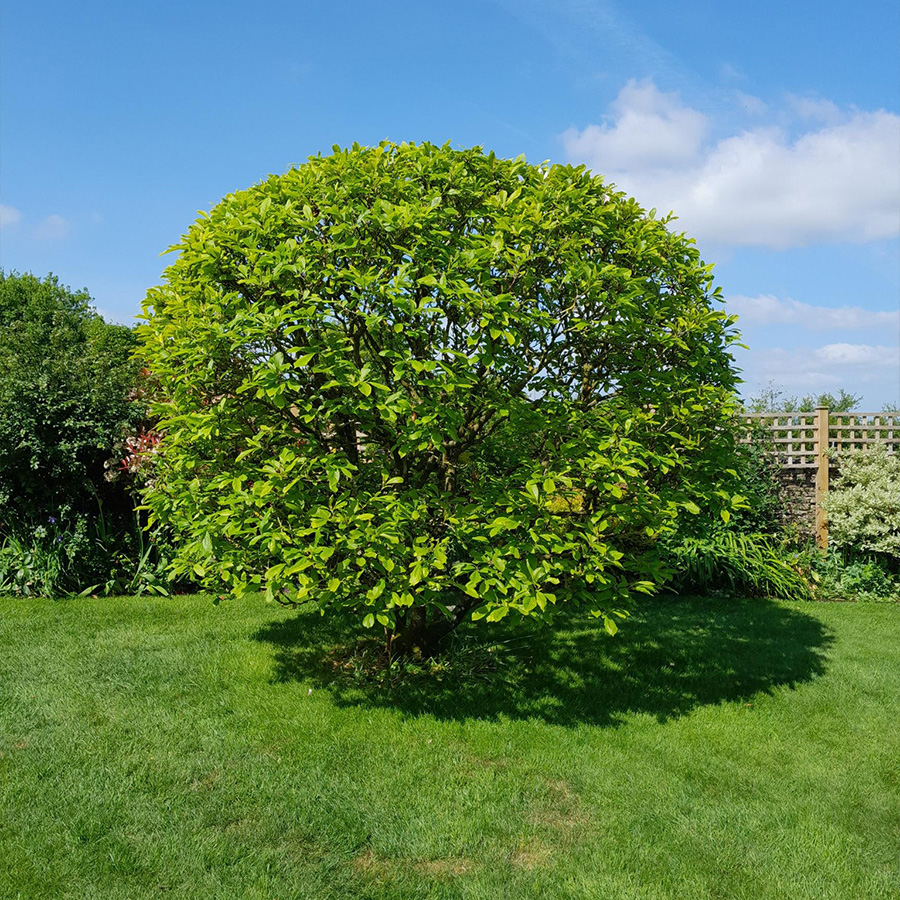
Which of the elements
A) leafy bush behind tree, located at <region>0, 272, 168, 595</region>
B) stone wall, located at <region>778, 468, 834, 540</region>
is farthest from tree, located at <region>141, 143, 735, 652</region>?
stone wall, located at <region>778, 468, 834, 540</region>

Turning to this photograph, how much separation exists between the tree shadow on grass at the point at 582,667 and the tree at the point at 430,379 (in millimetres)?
800

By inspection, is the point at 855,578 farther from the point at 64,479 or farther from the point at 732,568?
the point at 64,479

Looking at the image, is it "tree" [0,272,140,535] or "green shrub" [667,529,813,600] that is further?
"green shrub" [667,529,813,600]

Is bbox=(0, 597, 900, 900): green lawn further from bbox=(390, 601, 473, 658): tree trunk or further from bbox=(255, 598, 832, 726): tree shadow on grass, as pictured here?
bbox=(390, 601, 473, 658): tree trunk

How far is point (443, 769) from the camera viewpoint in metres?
4.46

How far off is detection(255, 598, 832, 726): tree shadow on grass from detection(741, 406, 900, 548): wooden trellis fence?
3431 millimetres

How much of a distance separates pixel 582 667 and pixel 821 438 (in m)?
6.57

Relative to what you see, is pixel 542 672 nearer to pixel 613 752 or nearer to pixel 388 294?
pixel 613 752

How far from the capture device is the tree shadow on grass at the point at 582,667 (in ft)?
17.8

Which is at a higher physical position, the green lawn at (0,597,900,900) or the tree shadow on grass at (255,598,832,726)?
the tree shadow on grass at (255,598,832,726)

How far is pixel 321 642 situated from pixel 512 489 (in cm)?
262

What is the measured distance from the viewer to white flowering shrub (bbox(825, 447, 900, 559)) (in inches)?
386

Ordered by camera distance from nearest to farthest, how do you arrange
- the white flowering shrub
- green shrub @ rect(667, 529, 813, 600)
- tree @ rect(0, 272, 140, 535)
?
tree @ rect(0, 272, 140, 535), green shrub @ rect(667, 529, 813, 600), the white flowering shrub

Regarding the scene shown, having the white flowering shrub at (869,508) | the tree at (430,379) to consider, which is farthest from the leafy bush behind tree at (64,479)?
the white flowering shrub at (869,508)
